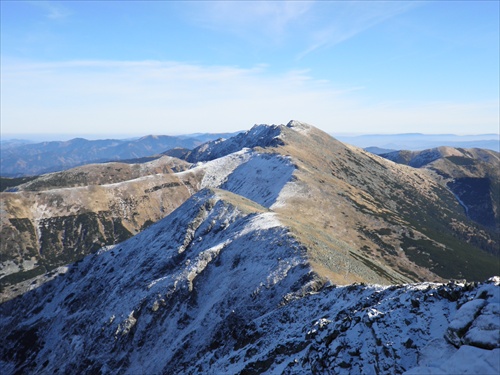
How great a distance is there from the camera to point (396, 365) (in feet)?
72.6

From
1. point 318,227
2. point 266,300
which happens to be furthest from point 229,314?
point 318,227

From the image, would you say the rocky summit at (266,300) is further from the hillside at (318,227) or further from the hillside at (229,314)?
the hillside at (318,227)

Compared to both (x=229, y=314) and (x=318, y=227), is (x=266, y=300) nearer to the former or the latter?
(x=229, y=314)

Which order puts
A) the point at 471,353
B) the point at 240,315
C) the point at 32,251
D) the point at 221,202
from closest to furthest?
the point at 471,353
the point at 240,315
the point at 221,202
the point at 32,251

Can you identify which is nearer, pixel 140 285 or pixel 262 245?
pixel 262 245

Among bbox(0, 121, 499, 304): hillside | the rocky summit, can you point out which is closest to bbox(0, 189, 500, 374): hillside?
the rocky summit

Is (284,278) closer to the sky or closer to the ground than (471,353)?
closer to the ground

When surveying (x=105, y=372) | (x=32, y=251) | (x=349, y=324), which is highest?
(x=349, y=324)

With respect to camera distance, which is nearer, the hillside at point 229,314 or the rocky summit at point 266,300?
the hillside at point 229,314

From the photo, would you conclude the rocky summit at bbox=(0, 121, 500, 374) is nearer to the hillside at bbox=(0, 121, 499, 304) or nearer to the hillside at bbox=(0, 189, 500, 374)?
the hillside at bbox=(0, 189, 500, 374)

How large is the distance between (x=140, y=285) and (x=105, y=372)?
17.2 m

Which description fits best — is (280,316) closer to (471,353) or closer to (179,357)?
(179,357)

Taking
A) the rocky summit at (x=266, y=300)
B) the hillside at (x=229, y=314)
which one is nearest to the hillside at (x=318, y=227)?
the rocky summit at (x=266, y=300)

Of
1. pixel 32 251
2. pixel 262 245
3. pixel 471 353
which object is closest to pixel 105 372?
pixel 262 245
